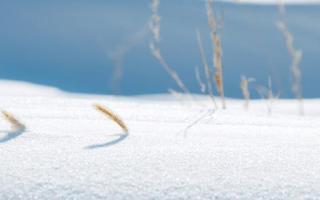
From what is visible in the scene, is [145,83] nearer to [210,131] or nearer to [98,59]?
[98,59]

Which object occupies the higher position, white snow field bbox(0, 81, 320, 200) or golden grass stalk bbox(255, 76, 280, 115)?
white snow field bbox(0, 81, 320, 200)

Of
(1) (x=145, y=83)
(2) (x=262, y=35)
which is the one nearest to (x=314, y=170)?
(1) (x=145, y=83)

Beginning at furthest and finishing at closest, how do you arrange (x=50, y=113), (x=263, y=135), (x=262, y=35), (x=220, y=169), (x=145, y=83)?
(x=262, y=35) → (x=145, y=83) → (x=50, y=113) → (x=263, y=135) → (x=220, y=169)

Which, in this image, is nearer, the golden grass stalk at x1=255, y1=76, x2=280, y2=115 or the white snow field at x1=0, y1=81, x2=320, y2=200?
the white snow field at x1=0, y1=81, x2=320, y2=200

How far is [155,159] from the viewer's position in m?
1.01

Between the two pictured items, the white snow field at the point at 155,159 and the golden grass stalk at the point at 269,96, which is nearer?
the white snow field at the point at 155,159

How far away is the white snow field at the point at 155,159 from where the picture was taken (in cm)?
88

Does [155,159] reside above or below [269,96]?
above

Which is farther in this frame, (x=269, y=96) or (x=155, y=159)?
(x=269, y=96)

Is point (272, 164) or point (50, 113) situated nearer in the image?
point (272, 164)

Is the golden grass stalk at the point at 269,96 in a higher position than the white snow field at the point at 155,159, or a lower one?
lower

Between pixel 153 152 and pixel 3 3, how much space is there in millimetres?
3211

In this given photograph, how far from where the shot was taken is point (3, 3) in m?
4.09

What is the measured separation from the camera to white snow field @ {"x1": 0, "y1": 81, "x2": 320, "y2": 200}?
34.7 inches
